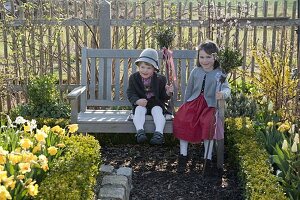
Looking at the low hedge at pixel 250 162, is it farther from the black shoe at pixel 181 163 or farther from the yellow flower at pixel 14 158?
the yellow flower at pixel 14 158

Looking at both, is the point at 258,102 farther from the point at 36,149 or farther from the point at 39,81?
the point at 36,149

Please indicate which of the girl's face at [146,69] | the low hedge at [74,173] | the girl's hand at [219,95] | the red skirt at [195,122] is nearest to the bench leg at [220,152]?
the red skirt at [195,122]

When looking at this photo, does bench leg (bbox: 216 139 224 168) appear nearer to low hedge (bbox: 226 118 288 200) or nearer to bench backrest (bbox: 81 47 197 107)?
low hedge (bbox: 226 118 288 200)

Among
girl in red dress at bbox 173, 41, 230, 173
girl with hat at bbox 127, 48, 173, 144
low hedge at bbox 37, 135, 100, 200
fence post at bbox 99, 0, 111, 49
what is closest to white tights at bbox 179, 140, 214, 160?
girl in red dress at bbox 173, 41, 230, 173

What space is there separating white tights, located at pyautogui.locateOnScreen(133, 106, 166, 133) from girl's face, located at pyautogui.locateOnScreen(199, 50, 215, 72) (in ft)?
2.05

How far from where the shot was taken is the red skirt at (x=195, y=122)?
4832mm

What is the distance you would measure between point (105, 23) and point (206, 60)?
8.07 feet

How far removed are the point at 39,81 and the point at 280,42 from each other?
3927 millimetres

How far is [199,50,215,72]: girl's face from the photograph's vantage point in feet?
16.3

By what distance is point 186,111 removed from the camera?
4.99 meters

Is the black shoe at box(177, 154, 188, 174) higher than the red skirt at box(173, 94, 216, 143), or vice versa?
the red skirt at box(173, 94, 216, 143)

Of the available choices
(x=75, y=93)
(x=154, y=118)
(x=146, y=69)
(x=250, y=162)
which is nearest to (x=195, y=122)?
(x=154, y=118)

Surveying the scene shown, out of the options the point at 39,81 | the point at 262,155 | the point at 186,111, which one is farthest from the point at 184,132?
the point at 39,81

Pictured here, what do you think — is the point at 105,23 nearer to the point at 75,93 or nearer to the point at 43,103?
the point at 43,103
